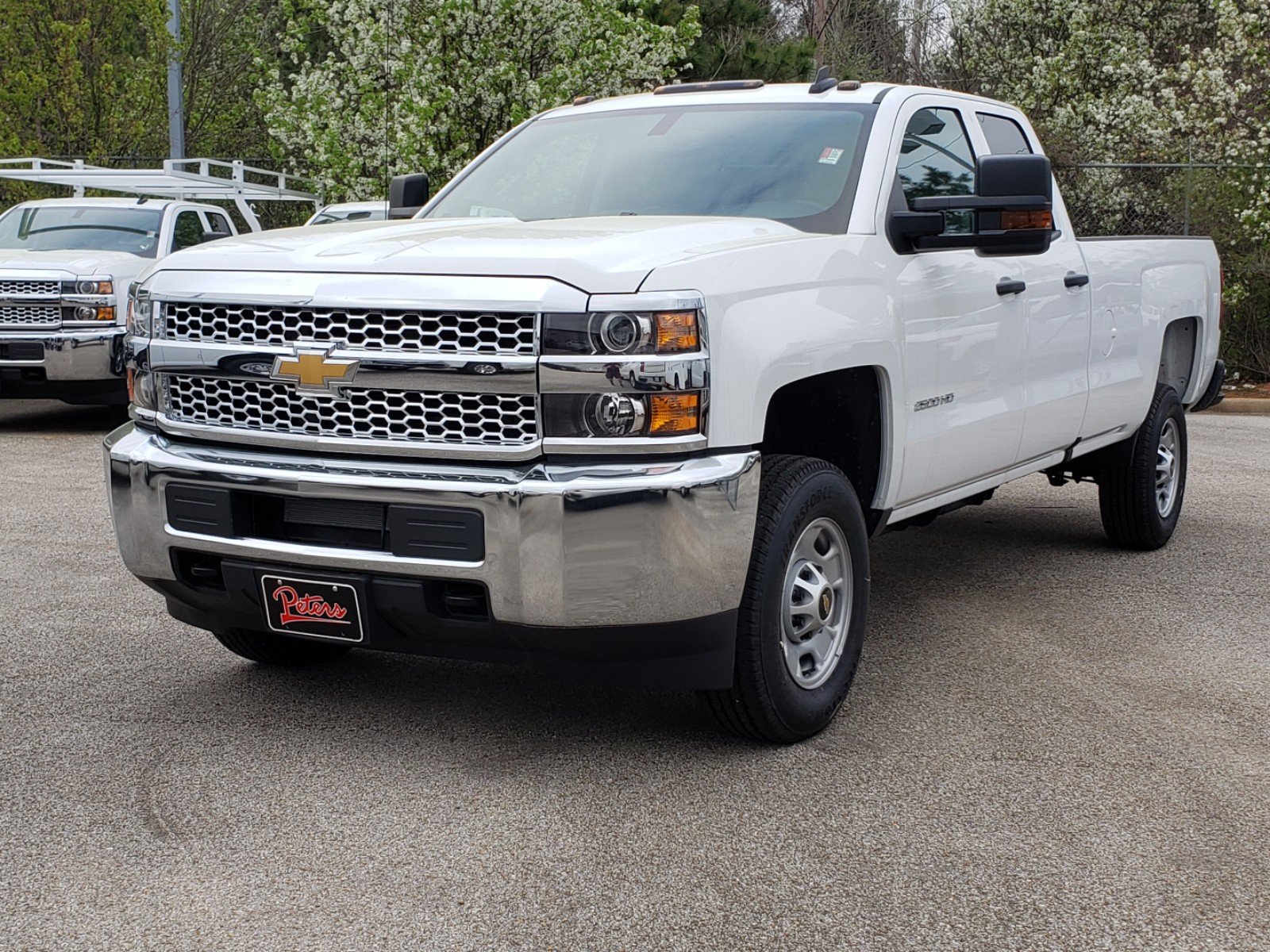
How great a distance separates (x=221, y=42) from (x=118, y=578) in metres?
20.1

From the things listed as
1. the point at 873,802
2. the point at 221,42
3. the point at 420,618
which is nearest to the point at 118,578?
the point at 420,618

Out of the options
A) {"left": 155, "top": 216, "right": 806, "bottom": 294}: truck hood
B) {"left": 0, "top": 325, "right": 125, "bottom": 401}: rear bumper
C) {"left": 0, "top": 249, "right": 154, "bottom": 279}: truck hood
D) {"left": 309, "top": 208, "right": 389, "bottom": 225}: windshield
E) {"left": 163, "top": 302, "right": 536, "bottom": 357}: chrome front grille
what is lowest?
{"left": 0, "top": 325, "right": 125, "bottom": 401}: rear bumper

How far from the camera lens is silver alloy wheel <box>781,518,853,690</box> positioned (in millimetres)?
4211

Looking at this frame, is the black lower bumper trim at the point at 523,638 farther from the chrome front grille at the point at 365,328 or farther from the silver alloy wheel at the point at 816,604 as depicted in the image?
the chrome front grille at the point at 365,328

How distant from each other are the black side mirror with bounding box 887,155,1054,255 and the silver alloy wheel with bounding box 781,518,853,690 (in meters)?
1.03

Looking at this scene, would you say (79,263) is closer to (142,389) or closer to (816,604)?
(142,389)

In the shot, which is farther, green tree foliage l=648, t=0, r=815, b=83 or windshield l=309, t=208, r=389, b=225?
green tree foliage l=648, t=0, r=815, b=83

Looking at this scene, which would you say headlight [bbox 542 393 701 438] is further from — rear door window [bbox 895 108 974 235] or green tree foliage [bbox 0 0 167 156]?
green tree foliage [bbox 0 0 167 156]

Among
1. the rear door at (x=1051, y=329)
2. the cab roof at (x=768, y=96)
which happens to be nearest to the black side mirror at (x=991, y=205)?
the rear door at (x=1051, y=329)

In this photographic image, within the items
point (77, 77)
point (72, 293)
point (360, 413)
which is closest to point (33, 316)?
point (72, 293)

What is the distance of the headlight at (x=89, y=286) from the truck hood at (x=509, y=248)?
7.16m

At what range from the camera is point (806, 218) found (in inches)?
187

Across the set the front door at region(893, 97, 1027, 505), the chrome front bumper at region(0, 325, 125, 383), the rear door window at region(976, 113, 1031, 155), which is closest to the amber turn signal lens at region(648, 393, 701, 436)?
the front door at region(893, 97, 1027, 505)

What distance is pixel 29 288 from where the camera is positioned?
1105 centimetres
